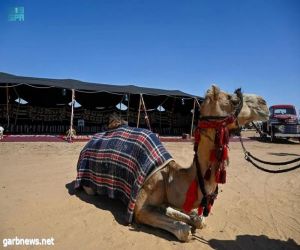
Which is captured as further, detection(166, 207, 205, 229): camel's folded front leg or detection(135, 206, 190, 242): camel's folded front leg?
detection(166, 207, 205, 229): camel's folded front leg

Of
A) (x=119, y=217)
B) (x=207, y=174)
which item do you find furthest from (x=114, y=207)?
(x=207, y=174)

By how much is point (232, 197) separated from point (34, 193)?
382 cm

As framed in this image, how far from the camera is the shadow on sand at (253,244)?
12.6ft

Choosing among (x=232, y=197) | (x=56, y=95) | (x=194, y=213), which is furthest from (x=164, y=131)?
(x=194, y=213)

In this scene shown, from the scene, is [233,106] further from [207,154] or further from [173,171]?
[173,171]

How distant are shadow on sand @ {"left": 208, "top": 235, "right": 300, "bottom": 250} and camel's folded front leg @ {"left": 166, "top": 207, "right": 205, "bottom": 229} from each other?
1.06 feet

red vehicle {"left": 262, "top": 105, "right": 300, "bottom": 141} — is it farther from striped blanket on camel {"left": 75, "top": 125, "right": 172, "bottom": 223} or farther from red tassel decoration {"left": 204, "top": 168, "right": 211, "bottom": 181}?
red tassel decoration {"left": 204, "top": 168, "right": 211, "bottom": 181}

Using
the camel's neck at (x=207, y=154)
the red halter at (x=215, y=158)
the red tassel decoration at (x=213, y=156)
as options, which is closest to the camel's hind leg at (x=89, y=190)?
the red halter at (x=215, y=158)

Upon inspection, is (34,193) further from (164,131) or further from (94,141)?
(164,131)

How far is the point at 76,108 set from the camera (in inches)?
846

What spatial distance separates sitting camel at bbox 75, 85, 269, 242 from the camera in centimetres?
337

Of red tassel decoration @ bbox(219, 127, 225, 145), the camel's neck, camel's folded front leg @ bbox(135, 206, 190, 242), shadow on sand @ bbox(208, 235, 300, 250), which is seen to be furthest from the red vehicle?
red tassel decoration @ bbox(219, 127, 225, 145)

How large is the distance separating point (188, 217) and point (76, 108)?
18.4 metres

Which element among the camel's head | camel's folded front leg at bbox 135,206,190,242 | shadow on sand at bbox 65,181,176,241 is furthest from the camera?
shadow on sand at bbox 65,181,176,241
